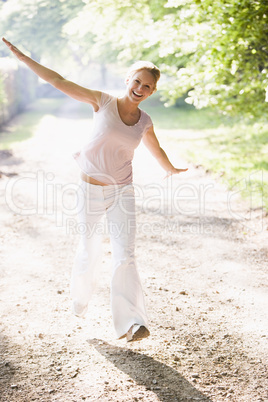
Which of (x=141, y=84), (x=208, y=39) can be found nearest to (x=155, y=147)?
(x=141, y=84)

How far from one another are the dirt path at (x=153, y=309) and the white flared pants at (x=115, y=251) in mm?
368

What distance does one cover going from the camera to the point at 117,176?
3494 millimetres

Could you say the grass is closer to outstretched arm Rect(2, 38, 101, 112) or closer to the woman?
the woman

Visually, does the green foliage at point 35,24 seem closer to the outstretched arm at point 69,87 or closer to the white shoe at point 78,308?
the outstretched arm at point 69,87

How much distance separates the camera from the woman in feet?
11.0

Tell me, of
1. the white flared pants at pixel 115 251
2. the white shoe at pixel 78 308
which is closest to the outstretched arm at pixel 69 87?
the white flared pants at pixel 115 251

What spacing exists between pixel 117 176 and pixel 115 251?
569mm

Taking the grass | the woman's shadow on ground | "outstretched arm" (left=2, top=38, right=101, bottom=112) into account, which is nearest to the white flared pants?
the woman's shadow on ground

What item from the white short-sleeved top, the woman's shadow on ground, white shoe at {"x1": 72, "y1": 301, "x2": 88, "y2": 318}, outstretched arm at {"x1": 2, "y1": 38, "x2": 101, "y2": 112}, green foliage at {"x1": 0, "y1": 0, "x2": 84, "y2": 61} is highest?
green foliage at {"x1": 0, "y1": 0, "x2": 84, "y2": 61}

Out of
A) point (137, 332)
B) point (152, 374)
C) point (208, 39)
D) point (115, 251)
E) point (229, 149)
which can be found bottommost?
point (152, 374)

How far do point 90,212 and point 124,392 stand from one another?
52.2 inches

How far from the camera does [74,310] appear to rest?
3.78 metres

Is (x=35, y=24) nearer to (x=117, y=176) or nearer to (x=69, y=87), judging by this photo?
(x=69, y=87)

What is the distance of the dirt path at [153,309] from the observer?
314 centimetres
